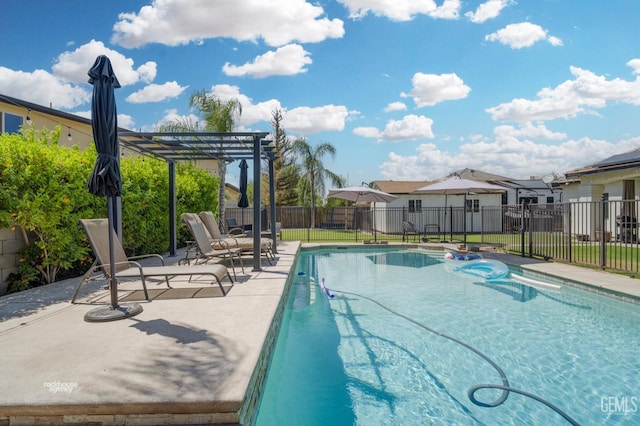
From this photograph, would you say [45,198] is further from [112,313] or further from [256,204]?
[256,204]

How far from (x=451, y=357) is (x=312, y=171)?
24309 mm

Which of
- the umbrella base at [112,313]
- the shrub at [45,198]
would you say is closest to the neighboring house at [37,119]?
the shrub at [45,198]

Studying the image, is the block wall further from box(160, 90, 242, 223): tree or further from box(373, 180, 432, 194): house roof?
box(373, 180, 432, 194): house roof

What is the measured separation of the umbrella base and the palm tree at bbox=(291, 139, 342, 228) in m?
23.2

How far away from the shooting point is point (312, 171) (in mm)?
28359

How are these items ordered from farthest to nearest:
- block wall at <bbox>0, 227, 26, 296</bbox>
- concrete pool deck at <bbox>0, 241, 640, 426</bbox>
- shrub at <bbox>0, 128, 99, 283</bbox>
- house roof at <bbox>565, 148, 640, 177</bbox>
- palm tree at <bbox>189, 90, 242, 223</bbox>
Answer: palm tree at <bbox>189, 90, 242, 223</bbox> → house roof at <bbox>565, 148, 640, 177</bbox> → block wall at <bbox>0, 227, 26, 296</bbox> → shrub at <bbox>0, 128, 99, 283</bbox> → concrete pool deck at <bbox>0, 241, 640, 426</bbox>

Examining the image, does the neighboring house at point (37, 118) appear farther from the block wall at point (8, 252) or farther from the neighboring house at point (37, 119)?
the block wall at point (8, 252)

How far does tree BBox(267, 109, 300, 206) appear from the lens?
108ft

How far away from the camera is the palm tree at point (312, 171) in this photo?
27922 millimetres

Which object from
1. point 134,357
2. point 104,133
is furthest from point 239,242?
point 134,357

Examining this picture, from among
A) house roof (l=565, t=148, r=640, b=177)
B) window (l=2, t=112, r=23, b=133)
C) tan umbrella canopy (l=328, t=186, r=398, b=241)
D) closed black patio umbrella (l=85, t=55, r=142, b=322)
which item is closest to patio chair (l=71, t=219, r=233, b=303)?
closed black patio umbrella (l=85, t=55, r=142, b=322)

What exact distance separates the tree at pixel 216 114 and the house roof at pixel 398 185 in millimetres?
11226

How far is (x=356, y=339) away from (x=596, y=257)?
28.8ft

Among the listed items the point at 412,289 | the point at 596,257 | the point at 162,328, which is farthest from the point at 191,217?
the point at 596,257
